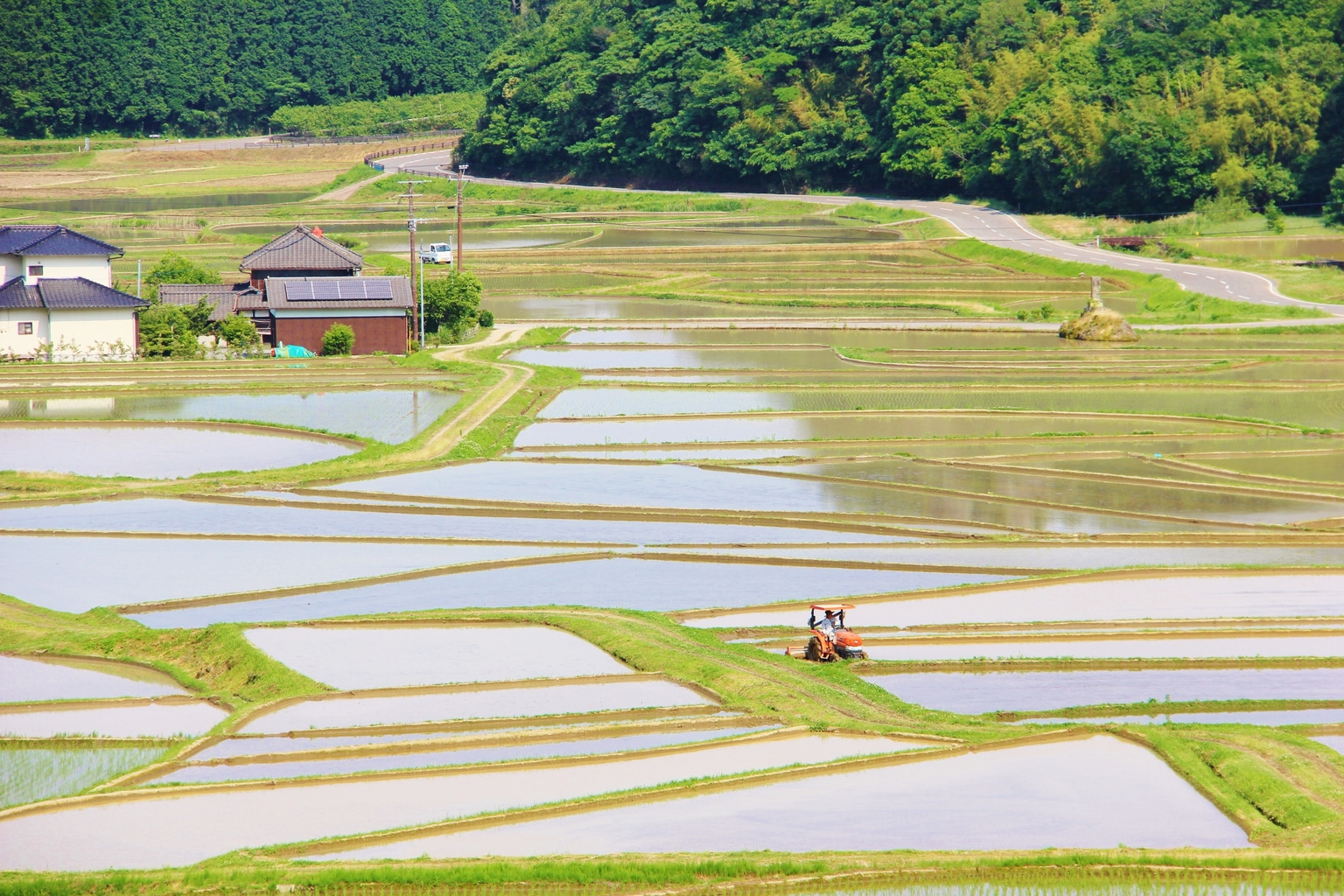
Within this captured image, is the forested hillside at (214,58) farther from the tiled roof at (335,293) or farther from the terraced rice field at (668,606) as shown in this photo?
the terraced rice field at (668,606)

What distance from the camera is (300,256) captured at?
134 feet

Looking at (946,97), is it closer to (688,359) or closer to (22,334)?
(688,359)

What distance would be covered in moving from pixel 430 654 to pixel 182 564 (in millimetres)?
5579

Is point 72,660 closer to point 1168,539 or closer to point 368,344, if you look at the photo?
point 1168,539

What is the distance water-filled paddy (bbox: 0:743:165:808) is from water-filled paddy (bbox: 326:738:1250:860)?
10.1 feet

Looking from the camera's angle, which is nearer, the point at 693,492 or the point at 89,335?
the point at 693,492

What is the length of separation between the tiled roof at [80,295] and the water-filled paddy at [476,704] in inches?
1008

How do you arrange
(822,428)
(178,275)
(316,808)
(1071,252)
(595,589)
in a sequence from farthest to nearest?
(1071,252) → (178,275) → (822,428) → (595,589) → (316,808)

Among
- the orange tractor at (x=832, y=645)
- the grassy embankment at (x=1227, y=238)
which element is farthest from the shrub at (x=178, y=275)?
the grassy embankment at (x=1227, y=238)

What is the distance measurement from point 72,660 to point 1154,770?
11351mm

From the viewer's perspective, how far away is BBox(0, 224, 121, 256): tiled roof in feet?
125

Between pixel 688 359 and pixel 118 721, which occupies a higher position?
pixel 688 359

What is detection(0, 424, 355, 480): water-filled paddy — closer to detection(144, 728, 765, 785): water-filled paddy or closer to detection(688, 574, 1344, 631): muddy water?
detection(688, 574, 1344, 631): muddy water

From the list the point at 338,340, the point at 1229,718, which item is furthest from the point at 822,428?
the point at 1229,718
